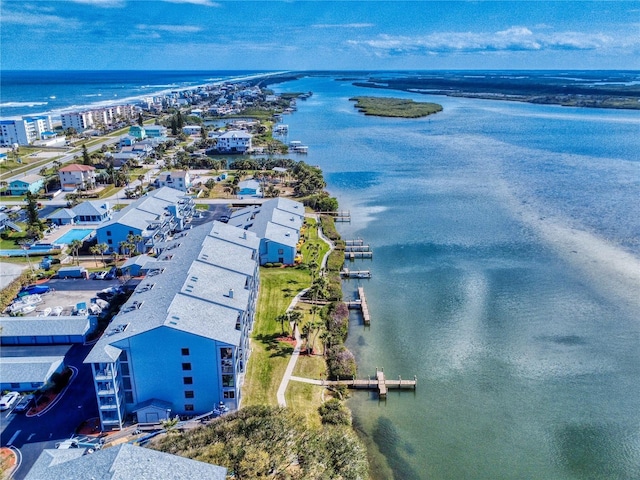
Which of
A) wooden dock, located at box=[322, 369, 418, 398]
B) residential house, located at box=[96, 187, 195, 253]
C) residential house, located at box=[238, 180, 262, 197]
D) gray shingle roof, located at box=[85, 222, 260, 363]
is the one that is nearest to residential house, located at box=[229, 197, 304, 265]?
gray shingle roof, located at box=[85, 222, 260, 363]

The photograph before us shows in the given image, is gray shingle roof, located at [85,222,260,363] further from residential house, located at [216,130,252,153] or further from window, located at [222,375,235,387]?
residential house, located at [216,130,252,153]

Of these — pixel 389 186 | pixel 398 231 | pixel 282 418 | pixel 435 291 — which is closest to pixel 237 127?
pixel 389 186

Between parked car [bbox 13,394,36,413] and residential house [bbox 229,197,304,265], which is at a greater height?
residential house [bbox 229,197,304,265]

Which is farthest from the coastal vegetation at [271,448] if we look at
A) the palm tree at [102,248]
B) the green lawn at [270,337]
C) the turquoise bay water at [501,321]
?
the palm tree at [102,248]

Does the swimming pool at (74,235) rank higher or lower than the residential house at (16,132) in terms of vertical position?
lower

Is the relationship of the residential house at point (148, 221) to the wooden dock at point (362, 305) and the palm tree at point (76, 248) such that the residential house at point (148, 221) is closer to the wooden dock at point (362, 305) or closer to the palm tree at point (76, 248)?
the palm tree at point (76, 248)

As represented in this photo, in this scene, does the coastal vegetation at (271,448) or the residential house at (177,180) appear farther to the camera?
the residential house at (177,180)

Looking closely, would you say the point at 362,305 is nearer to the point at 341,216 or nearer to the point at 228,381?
the point at 228,381
